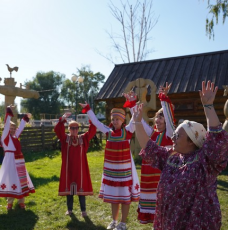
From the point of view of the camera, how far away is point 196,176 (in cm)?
202

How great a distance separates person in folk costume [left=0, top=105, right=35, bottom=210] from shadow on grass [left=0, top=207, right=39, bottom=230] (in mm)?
202

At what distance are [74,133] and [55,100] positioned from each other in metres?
51.3

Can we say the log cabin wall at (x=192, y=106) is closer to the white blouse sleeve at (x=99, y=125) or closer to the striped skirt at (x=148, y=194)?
the white blouse sleeve at (x=99, y=125)

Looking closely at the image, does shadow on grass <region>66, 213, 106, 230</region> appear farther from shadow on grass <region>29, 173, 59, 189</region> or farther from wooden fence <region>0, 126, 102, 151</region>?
wooden fence <region>0, 126, 102, 151</region>

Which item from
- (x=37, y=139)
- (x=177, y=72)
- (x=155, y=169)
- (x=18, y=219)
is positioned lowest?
(x=18, y=219)

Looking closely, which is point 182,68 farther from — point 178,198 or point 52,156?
point 178,198

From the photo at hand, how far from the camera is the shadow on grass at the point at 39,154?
12337 mm

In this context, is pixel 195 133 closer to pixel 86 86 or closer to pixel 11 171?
pixel 11 171

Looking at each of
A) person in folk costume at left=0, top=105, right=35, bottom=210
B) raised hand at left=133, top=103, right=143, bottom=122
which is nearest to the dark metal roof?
person in folk costume at left=0, top=105, right=35, bottom=210

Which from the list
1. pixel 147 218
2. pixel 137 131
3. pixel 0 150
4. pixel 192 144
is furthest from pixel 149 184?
pixel 0 150

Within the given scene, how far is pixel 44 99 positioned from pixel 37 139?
41850mm

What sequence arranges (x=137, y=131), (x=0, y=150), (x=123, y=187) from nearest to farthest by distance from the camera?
(x=137, y=131) → (x=123, y=187) → (x=0, y=150)

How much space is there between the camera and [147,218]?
3.64m

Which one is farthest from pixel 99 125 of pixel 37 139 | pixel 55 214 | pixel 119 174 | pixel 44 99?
pixel 44 99
